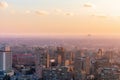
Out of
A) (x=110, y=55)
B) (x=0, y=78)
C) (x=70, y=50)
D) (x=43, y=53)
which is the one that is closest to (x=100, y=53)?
(x=110, y=55)

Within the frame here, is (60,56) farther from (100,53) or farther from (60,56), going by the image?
(100,53)

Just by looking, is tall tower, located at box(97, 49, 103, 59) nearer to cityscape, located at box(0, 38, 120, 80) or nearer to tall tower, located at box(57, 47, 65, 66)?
cityscape, located at box(0, 38, 120, 80)

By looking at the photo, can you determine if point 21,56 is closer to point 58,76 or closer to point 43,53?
point 43,53

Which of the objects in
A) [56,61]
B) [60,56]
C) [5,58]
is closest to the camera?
[5,58]

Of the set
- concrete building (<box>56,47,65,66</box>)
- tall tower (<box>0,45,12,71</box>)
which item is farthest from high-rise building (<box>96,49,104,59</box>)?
tall tower (<box>0,45,12,71</box>)

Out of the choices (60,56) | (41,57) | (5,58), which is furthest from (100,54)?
(5,58)

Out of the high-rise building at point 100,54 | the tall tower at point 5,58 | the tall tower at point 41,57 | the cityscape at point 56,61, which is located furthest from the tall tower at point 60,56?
the tall tower at point 5,58

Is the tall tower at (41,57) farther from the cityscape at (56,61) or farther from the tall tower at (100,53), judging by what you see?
the tall tower at (100,53)
